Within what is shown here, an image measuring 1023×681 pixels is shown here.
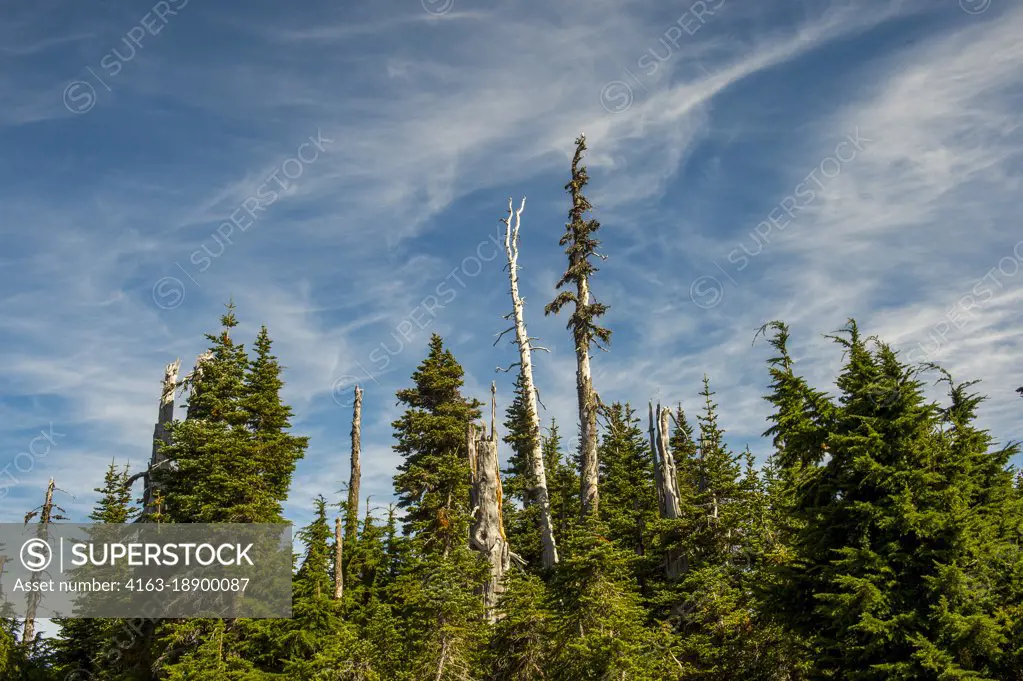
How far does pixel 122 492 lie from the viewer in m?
35.9

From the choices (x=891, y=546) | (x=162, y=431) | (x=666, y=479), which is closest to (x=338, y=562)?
(x=162, y=431)

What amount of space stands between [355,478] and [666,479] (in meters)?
16.9

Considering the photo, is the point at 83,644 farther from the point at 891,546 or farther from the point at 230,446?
the point at 891,546

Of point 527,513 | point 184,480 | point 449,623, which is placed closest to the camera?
point 449,623

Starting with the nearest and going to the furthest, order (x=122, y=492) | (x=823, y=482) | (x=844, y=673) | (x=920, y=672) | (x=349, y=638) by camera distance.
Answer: (x=920, y=672)
(x=844, y=673)
(x=823, y=482)
(x=349, y=638)
(x=122, y=492)

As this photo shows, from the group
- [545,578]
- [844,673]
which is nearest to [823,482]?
[844,673]

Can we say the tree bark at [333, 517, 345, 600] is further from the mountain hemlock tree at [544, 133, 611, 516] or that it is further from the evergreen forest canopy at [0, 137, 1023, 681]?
the mountain hemlock tree at [544, 133, 611, 516]

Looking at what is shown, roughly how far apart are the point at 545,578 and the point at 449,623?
8327 mm

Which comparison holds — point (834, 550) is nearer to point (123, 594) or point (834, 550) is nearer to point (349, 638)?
point (349, 638)

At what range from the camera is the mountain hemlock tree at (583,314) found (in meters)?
25.2

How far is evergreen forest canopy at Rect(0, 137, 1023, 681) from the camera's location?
12.2 metres

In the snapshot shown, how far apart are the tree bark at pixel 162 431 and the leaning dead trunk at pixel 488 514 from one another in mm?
12660

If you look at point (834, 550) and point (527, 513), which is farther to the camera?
point (527, 513)

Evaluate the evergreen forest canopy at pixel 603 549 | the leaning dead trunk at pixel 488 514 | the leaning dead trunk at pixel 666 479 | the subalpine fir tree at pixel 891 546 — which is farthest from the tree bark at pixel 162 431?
the subalpine fir tree at pixel 891 546
